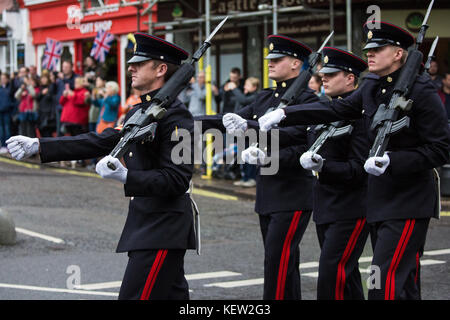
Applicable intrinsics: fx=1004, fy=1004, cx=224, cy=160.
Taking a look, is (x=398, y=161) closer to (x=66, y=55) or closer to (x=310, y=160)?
(x=310, y=160)

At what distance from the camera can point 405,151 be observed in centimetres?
579

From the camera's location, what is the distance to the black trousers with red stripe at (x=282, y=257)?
23.4 ft

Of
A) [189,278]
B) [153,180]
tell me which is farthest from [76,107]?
[153,180]

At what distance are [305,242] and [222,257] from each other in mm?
1344

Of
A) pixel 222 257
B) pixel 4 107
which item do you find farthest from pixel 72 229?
pixel 4 107

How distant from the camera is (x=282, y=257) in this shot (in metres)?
7.13

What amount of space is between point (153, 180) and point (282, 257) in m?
2.03

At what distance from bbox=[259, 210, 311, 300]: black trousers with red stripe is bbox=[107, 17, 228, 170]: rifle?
1.82 meters

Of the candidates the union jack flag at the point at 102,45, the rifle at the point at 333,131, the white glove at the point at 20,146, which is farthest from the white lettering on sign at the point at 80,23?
the white glove at the point at 20,146

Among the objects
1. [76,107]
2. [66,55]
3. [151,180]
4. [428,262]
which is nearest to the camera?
[151,180]

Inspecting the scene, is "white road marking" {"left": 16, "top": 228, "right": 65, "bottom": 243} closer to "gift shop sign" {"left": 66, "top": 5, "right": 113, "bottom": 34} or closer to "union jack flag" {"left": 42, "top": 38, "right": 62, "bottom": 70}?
"gift shop sign" {"left": 66, "top": 5, "right": 113, "bottom": 34}

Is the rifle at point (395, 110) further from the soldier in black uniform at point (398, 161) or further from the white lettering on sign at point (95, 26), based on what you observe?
the white lettering on sign at point (95, 26)
